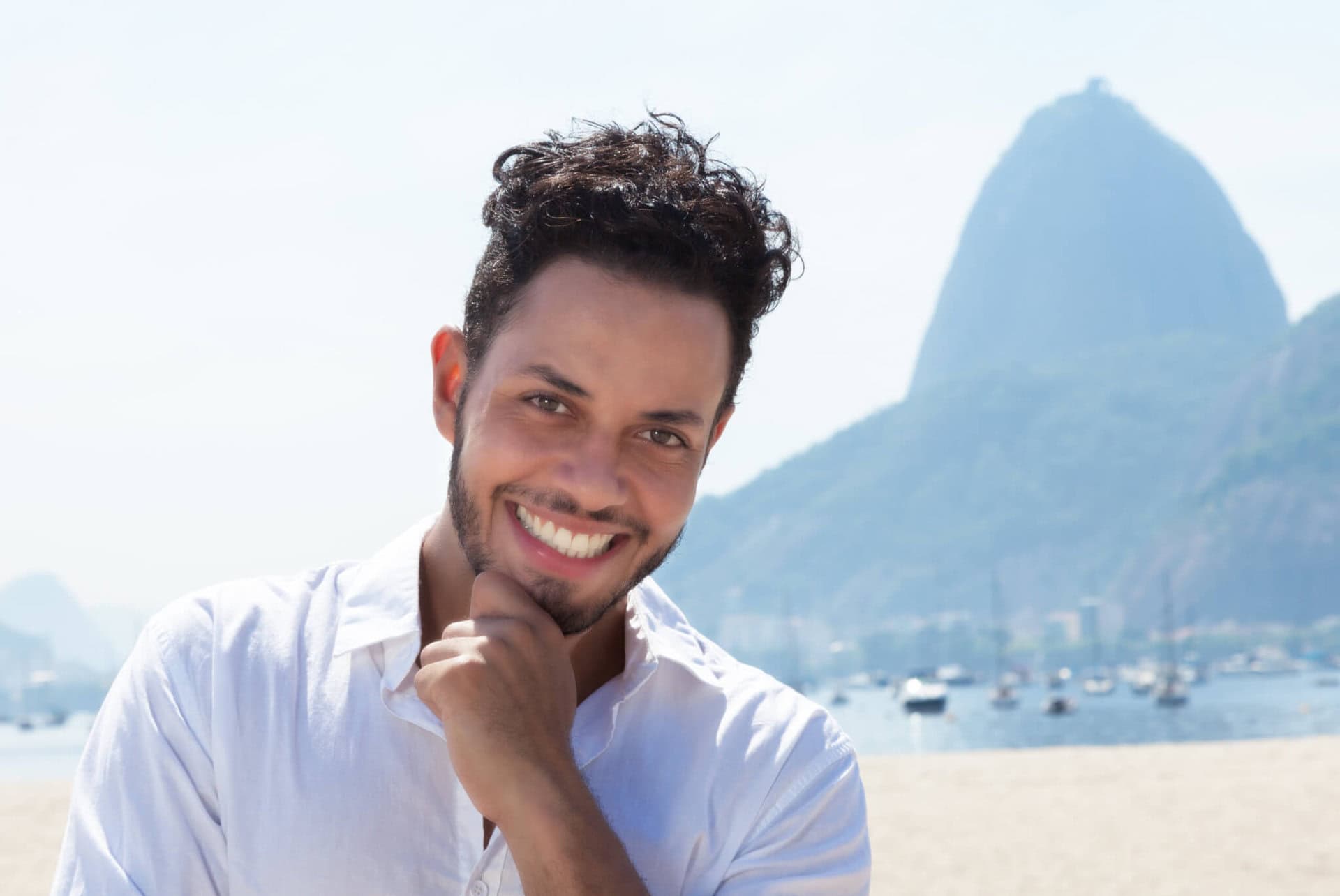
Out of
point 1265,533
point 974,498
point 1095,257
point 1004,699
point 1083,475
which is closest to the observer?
point 1004,699

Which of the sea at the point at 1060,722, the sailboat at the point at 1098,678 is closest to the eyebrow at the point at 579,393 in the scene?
the sea at the point at 1060,722

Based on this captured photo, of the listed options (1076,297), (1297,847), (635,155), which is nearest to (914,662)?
(1076,297)

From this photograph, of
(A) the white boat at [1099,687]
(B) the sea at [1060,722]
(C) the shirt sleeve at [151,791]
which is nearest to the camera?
(C) the shirt sleeve at [151,791]

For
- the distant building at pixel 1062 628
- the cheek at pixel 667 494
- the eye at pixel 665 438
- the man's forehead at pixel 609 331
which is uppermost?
the man's forehead at pixel 609 331

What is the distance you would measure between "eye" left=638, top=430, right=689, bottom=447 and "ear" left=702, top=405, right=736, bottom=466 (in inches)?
2.5

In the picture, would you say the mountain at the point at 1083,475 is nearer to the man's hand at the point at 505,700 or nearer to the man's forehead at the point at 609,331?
the man's forehead at the point at 609,331

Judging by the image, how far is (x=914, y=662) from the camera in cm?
11356

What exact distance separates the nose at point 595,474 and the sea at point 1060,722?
47755 millimetres

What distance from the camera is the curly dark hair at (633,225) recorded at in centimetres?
186

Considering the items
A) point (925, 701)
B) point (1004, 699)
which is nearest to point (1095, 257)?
point (1004, 699)

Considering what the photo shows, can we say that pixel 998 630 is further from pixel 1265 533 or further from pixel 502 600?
pixel 502 600

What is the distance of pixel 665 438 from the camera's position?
1.83 metres

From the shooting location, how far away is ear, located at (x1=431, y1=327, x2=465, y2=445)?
2.02m

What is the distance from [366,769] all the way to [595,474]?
49 cm
